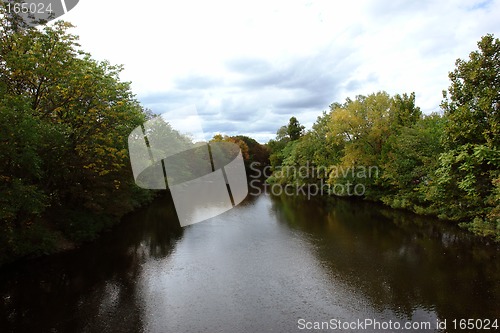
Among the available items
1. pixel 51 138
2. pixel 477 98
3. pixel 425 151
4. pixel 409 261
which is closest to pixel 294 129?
pixel 425 151

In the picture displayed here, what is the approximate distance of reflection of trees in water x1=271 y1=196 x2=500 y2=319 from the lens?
1041 cm

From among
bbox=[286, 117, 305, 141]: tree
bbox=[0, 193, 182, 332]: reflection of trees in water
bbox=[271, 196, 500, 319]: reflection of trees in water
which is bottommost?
bbox=[271, 196, 500, 319]: reflection of trees in water

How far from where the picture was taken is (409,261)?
14.2 meters

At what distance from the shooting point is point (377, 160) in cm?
2900

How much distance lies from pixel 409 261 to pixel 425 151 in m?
13.1

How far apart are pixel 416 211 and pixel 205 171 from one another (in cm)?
4152

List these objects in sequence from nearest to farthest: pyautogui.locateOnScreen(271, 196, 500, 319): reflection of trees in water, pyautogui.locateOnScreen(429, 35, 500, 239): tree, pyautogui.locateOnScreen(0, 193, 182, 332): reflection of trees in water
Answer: pyautogui.locateOnScreen(0, 193, 182, 332): reflection of trees in water < pyautogui.locateOnScreen(271, 196, 500, 319): reflection of trees in water < pyautogui.locateOnScreen(429, 35, 500, 239): tree

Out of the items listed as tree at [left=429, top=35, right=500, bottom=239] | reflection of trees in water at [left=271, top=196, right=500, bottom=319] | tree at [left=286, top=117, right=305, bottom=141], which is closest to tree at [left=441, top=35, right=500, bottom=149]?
tree at [left=429, top=35, right=500, bottom=239]

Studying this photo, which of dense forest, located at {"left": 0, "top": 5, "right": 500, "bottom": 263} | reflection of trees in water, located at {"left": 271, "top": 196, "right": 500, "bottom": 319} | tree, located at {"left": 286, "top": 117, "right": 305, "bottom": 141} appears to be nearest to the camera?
reflection of trees in water, located at {"left": 271, "top": 196, "right": 500, "bottom": 319}

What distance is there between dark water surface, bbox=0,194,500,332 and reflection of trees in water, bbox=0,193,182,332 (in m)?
0.04

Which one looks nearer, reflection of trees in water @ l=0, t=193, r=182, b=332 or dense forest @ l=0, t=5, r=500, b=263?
reflection of trees in water @ l=0, t=193, r=182, b=332

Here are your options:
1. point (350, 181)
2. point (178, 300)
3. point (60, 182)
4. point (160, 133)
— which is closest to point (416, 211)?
point (350, 181)

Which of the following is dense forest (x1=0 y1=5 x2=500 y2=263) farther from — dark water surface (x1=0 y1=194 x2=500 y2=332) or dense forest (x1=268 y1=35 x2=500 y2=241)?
dark water surface (x1=0 y1=194 x2=500 y2=332)

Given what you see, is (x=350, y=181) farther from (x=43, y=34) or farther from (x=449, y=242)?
(x=43, y=34)
